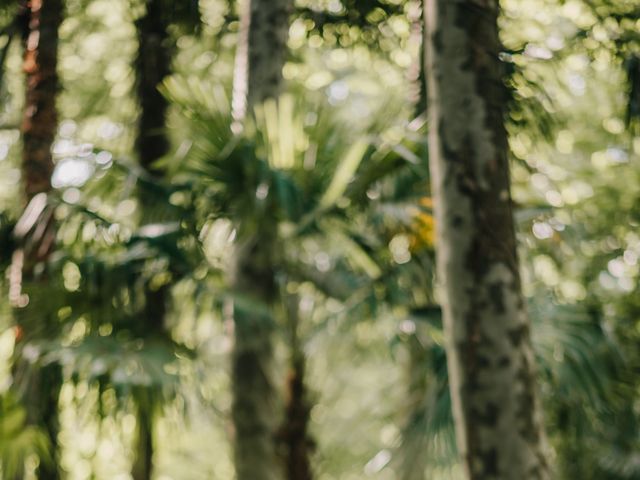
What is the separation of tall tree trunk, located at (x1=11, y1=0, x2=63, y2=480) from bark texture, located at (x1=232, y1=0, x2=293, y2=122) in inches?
43.0

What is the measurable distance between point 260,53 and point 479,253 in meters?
2.62

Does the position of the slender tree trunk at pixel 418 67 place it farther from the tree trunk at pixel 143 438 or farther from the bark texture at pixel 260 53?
the tree trunk at pixel 143 438

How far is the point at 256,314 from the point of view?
4.37 m

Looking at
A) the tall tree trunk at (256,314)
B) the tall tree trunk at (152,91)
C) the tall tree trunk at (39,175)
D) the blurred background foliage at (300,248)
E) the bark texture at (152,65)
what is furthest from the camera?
the bark texture at (152,65)

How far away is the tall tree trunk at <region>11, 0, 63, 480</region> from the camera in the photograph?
411 centimetres

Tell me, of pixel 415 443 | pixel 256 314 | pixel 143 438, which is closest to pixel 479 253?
pixel 256 314

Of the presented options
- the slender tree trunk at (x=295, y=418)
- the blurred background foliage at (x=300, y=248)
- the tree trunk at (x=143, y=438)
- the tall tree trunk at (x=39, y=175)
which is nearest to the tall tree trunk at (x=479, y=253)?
the blurred background foliage at (x=300, y=248)

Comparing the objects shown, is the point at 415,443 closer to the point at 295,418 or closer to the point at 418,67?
the point at 295,418

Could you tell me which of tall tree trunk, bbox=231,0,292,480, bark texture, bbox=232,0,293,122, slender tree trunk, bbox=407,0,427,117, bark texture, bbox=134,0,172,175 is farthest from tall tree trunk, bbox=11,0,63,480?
slender tree trunk, bbox=407,0,427,117

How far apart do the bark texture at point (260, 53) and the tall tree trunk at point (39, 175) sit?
109 cm

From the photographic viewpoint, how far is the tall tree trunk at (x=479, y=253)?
280cm

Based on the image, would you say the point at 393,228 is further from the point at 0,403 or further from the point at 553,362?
the point at 0,403

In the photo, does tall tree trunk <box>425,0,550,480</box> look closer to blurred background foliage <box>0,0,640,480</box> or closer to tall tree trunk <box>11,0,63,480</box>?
blurred background foliage <box>0,0,640,480</box>

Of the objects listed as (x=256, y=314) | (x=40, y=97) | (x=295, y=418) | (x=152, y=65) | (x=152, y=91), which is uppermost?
(x=40, y=97)
